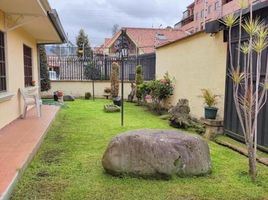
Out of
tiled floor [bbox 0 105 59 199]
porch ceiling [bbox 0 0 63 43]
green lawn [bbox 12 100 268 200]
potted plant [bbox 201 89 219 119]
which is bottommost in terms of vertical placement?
green lawn [bbox 12 100 268 200]

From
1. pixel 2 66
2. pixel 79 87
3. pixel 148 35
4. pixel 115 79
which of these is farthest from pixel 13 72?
pixel 148 35

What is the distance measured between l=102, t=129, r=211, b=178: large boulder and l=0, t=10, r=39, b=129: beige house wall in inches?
139

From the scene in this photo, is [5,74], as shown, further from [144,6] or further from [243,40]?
[144,6]

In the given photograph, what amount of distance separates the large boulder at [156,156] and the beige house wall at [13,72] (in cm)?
354

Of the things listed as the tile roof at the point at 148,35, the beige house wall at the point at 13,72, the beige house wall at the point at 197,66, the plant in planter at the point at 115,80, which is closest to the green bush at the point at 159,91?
the beige house wall at the point at 197,66

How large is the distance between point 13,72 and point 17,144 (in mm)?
3128

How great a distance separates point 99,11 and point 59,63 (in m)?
21.2

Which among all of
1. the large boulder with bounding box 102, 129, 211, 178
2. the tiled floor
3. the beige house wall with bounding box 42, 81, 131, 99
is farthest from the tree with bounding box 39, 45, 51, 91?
the large boulder with bounding box 102, 129, 211, 178

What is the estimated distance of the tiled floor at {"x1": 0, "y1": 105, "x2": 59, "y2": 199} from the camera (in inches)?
139

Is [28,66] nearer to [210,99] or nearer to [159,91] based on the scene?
[159,91]

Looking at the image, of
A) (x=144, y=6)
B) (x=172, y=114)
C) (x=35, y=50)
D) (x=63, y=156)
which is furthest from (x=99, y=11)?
(x=63, y=156)

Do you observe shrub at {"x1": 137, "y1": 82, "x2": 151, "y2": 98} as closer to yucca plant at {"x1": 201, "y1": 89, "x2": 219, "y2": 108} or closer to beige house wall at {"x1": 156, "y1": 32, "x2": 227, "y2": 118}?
beige house wall at {"x1": 156, "y1": 32, "x2": 227, "y2": 118}

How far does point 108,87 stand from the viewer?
658 inches

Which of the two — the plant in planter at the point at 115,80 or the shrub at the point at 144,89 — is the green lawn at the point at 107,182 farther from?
the plant in planter at the point at 115,80
